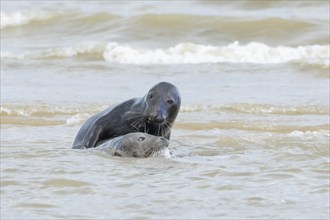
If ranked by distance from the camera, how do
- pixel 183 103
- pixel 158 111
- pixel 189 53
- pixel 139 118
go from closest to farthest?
pixel 158 111
pixel 139 118
pixel 183 103
pixel 189 53

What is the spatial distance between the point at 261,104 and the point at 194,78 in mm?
2834

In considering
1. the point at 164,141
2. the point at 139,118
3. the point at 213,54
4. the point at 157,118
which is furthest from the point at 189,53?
the point at 164,141

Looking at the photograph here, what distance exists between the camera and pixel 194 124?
11141 mm

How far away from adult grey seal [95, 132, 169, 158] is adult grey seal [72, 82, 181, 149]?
8.4 inches

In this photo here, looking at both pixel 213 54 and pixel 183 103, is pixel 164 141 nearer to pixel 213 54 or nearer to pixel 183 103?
pixel 183 103

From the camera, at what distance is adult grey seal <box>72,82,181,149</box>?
8.36 meters

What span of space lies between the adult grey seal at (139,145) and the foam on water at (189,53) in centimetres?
887

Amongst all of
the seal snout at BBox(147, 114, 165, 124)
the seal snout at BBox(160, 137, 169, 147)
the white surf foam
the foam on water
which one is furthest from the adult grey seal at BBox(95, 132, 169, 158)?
the white surf foam

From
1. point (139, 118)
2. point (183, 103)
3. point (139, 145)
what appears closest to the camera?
point (139, 145)

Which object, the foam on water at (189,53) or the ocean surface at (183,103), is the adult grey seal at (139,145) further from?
the foam on water at (189,53)

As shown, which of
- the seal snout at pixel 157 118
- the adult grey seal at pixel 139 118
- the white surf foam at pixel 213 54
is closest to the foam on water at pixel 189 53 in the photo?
the white surf foam at pixel 213 54

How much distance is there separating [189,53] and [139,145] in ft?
32.7

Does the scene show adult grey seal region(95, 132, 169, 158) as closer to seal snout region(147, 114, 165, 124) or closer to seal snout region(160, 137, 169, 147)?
seal snout region(160, 137, 169, 147)

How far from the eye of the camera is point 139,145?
26.9 ft
